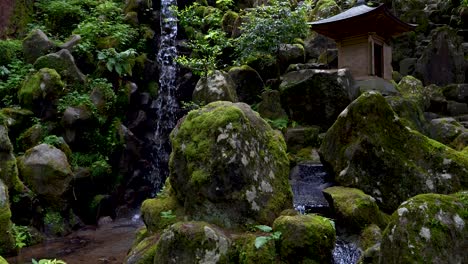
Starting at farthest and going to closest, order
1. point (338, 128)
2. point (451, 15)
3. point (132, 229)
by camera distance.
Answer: point (451, 15) < point (132, 229) < point (338, 128)

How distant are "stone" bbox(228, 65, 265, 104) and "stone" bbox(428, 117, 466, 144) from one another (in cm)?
642

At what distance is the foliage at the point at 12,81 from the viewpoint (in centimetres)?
1443

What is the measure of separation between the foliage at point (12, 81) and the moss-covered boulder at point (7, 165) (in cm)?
439

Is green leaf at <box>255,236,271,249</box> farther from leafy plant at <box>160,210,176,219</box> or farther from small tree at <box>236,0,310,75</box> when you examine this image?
small tree at <box>236,0,310,75</box>

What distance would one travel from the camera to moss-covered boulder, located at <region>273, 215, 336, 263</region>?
→ 493 centimetres

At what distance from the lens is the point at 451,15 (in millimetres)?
19531

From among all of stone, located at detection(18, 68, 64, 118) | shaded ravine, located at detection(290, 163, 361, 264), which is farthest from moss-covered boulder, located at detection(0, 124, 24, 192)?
shaded ravine, located at detection(290, 163, 361, 264)

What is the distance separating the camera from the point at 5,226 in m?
9.05

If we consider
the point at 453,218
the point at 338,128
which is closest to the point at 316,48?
the point at 338,128

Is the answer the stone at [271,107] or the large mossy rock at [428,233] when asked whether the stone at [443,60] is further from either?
the large mossy rock at [428,233]

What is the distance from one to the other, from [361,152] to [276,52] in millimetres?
8908

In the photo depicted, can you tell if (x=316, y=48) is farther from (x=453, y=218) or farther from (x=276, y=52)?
(x=453, y=218)

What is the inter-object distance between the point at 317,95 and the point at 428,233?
9.17 metres

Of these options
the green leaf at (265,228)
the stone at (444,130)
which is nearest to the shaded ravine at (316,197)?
the green leaf at (265,228)
